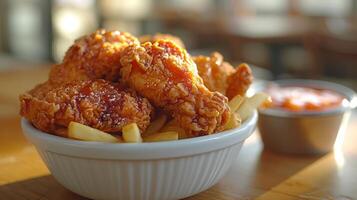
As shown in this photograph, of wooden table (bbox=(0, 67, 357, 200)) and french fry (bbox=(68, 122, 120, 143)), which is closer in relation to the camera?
french fry (bbox=(68, 122, 120, 143))

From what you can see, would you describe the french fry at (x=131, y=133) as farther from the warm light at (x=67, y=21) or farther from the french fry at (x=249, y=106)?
the warm light at (x=67, y=21)

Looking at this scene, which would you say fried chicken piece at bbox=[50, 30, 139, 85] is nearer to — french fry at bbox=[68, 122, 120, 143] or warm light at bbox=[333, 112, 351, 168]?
french fry at bbox=[68, 122, 120, 143]

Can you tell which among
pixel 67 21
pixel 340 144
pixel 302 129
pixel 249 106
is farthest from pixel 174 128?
pixel 67 21

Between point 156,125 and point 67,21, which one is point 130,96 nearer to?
point 156,125

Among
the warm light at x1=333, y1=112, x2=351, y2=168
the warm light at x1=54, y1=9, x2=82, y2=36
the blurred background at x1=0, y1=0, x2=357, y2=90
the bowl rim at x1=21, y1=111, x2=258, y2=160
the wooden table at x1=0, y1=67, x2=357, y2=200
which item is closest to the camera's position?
the bowl rim at x1=21, y1=111, x2=258, y2=160

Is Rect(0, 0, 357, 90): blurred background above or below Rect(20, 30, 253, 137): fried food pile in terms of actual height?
below

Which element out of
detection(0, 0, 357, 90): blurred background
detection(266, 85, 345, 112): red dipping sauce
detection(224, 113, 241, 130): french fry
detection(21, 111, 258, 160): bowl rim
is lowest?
detection(0, 0, 357, 90): blurred background

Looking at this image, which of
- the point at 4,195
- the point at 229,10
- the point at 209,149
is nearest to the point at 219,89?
the point at 209,149

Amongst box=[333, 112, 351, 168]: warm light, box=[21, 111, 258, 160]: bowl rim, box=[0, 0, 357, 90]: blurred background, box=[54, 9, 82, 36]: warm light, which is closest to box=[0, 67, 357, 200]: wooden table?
box=[333, 112, 351, 168]: warm light

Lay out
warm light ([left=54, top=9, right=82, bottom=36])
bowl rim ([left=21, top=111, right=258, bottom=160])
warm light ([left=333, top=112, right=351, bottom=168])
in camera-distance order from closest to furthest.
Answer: bowl rim ([left=21, top=111, right=258, bottom=160]) → warm light ([left=333, top=112, right=351, bottom=168]) → warm light ([left=54, top=9, right=82, bottom=36])
